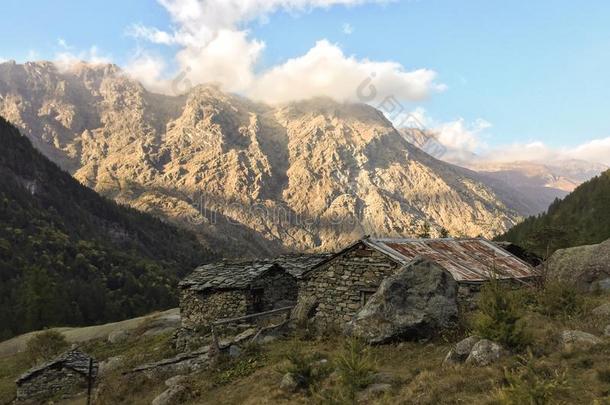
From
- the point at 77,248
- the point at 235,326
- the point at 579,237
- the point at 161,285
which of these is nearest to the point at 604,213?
the point at 579,237

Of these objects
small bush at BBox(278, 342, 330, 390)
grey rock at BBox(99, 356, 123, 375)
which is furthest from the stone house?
small bush at BBox(278, 342, 330, 390)

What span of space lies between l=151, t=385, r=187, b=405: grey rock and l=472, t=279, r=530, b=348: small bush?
12051 mm

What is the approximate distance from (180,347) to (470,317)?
69.9 feet

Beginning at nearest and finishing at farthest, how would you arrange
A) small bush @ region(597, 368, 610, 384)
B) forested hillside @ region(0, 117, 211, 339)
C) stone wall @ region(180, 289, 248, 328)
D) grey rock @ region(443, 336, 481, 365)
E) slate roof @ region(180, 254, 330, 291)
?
small bush @ region(597, 368, 610, 384), grey rock @ region(443, 336, 481, 365), stone wall @ region(180, 289, 248, 328), slate roof @ region(180, 254, 330, 291), forested hillside @ region(0, 117, 211, 339)

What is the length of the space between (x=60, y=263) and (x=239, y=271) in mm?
111492

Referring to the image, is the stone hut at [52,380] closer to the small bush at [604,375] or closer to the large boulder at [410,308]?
the large boulder at [410,308]

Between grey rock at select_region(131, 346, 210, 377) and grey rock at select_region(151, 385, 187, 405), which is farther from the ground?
grey rock at select_region(131, 346, 210, 377)

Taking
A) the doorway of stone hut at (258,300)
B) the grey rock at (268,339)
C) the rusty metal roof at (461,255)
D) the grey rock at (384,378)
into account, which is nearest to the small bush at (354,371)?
the grey rock at (384,378)

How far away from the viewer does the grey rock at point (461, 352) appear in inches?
656

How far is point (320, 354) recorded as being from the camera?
70.2ft

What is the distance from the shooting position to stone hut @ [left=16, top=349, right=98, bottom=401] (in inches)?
1224

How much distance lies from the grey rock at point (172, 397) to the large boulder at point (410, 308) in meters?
7.54

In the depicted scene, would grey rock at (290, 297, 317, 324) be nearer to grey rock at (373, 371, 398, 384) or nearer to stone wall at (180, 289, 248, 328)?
stone wall at (180, 289, 248, 328)

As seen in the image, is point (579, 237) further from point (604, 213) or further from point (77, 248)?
point (77, 248)
